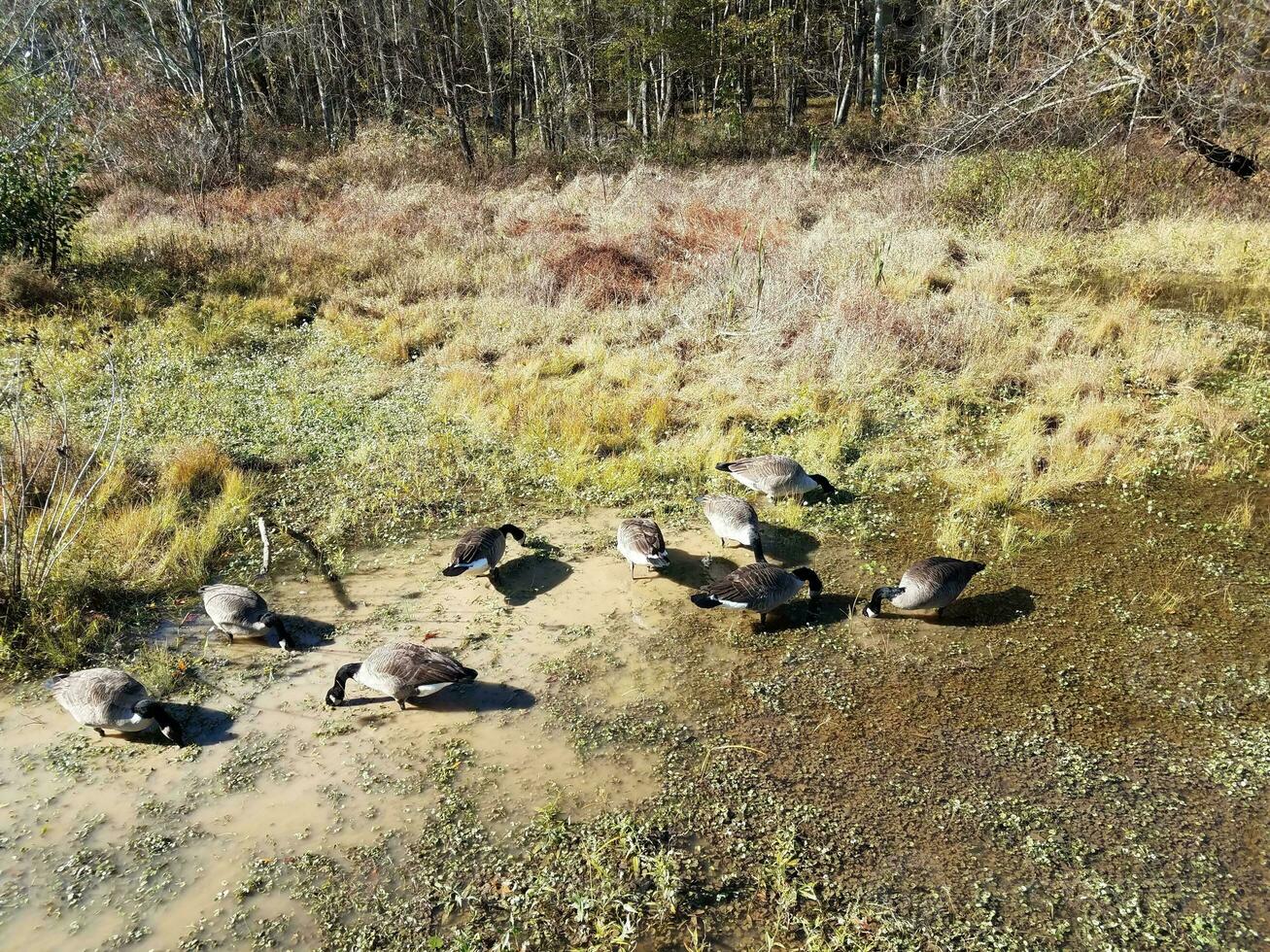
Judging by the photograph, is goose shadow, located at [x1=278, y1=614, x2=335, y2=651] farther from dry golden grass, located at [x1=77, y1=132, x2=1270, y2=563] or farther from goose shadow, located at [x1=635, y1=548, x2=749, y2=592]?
goose shadow, located at [x1=635, y1=548, x2=749, y2=592]

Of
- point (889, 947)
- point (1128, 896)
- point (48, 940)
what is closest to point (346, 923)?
point (48, 940)

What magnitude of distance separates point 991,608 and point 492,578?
4227 millimetres

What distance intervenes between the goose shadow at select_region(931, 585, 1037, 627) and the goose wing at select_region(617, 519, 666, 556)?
230cm

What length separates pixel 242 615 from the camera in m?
5.70

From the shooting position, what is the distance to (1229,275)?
13438mm

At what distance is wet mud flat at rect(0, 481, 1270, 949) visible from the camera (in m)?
3.69

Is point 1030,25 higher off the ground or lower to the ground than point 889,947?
higher

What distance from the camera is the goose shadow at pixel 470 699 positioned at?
5164 mm

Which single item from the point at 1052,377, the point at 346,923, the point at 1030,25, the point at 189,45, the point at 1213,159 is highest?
the point at 189,45

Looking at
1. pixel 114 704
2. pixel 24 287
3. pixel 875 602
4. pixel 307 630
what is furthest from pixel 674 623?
pixel 24 287

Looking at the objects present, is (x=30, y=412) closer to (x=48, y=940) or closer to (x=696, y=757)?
(x=48, y=940)

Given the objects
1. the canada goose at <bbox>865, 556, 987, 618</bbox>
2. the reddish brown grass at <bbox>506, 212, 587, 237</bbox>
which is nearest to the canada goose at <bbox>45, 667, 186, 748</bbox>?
the canada goose at <bbox>865, 556, 987, 618</bbox>

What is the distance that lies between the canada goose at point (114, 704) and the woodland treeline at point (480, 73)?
11333 millimetres

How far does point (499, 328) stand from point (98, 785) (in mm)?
9242
